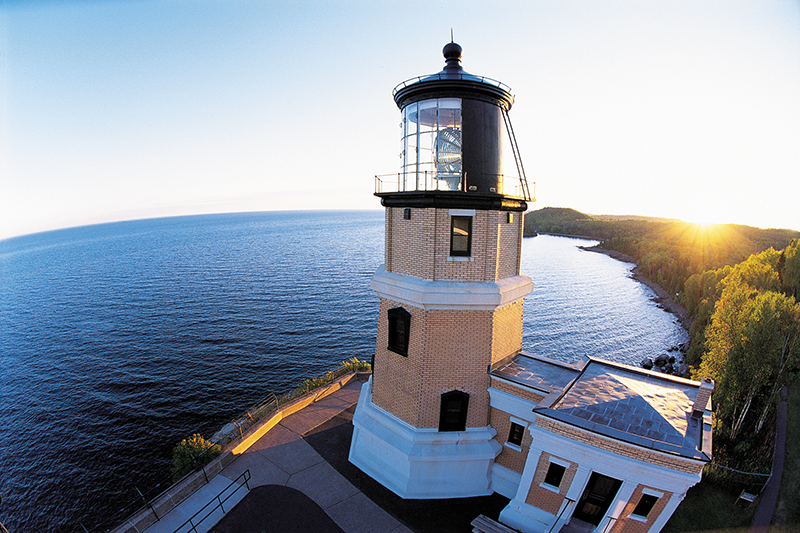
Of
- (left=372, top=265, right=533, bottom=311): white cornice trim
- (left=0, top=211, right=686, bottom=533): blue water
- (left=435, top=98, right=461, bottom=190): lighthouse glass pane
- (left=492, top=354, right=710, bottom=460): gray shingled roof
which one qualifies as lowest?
(left=0, top=211, right=686, bottom=533): blue water

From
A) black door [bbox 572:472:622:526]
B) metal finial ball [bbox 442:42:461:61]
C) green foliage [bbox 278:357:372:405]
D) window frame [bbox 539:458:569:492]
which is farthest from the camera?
green foliage [bbox 278:357:372:405]

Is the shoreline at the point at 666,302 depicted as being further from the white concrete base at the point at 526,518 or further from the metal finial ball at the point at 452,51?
the metal finial ball at the point at 452,51

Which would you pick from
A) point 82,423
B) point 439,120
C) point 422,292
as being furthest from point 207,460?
point 82,423

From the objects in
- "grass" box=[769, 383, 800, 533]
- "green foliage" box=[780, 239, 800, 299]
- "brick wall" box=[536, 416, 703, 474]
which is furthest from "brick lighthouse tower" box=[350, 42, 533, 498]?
"green foliage" box=[780, 239, 800, 299]

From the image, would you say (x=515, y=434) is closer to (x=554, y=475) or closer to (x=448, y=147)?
(x=554, y=475)

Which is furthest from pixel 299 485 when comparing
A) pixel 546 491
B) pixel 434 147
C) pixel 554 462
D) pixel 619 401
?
pixel 434 147

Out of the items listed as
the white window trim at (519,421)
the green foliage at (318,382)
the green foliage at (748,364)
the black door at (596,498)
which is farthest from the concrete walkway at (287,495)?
the green foliage at (748,364)

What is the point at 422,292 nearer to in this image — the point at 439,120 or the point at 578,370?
the point at 439,120

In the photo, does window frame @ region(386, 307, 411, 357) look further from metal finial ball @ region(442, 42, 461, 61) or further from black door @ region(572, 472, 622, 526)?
metal finial ball @ region(442, 42, 461, 61)
